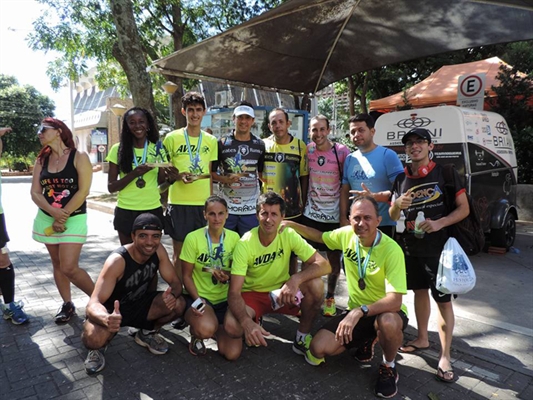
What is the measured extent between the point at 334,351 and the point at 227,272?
3.57 feet

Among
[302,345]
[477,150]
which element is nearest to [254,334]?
[302,345]

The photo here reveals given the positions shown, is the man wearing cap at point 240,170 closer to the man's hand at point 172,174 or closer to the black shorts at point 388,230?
the man's hand at point 172,174

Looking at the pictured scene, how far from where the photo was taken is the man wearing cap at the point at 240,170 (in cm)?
391

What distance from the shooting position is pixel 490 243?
6484 millimetres

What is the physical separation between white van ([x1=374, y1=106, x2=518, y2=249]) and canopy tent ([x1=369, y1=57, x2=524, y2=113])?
406 cm

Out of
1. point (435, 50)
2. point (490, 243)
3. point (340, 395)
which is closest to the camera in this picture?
point (340, 395)

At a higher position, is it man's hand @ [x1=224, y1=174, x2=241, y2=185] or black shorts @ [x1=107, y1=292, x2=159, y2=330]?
man's hand @ [x1=224, y1=174, x2=241, y2=185]

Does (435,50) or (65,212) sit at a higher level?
(435,50)

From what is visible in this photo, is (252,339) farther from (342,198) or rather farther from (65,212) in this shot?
(65,212)

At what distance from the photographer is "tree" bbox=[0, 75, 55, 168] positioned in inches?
1236

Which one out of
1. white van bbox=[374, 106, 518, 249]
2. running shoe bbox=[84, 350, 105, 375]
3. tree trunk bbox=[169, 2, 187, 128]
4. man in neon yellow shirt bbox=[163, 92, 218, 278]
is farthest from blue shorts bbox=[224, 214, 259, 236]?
tree trunk bbox=[169, 2, 187, 128]

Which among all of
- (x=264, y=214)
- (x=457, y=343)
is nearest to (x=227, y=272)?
(x=264, y=214)

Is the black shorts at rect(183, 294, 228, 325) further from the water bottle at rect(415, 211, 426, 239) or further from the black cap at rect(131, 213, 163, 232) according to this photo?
the water bottle at rect(415, 211, 426, 239)

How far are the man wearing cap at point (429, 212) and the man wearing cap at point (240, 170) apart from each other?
148 cm
